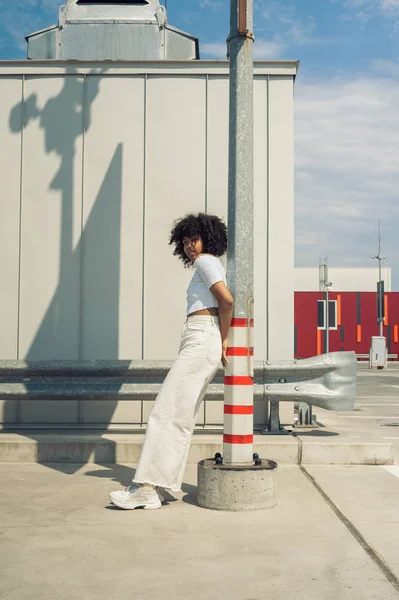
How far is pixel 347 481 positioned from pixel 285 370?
134cm

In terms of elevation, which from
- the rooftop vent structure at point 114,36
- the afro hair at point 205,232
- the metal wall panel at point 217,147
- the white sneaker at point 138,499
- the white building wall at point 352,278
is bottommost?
the white sneaker at point 138,499

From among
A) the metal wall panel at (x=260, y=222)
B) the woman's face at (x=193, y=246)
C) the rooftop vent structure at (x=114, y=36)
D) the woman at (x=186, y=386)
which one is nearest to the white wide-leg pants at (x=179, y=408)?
the woman at (x=186, y=386)

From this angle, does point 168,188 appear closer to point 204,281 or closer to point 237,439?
point 204,281

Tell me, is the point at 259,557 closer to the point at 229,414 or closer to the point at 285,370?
the point at 229,414

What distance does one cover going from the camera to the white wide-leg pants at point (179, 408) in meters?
4.82

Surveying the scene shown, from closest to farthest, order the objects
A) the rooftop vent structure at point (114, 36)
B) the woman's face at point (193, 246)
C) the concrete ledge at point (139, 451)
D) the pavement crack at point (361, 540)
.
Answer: the pavement crack at point (361, 540)
the woman's face at point (193, 246)
the concrete ledge at point (139, 451)
the rooftop vent structure at point (114, 36)

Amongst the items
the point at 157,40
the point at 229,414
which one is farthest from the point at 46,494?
the point at 157,40

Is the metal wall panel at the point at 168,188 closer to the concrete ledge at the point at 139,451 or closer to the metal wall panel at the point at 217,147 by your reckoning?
the metal wall panel at the point at 217,147

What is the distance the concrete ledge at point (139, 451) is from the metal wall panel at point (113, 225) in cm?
135

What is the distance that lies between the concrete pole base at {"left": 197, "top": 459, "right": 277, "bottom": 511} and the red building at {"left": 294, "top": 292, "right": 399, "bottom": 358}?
45896 millimetres

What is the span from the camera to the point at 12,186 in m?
7.89

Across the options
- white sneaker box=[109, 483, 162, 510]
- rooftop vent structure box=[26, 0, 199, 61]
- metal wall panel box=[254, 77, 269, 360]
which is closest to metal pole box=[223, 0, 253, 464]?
white sneaker box=[109, 483, 162, 510]

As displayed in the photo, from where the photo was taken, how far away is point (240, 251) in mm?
5086

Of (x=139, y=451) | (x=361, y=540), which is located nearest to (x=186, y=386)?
(x=361, y=540)
